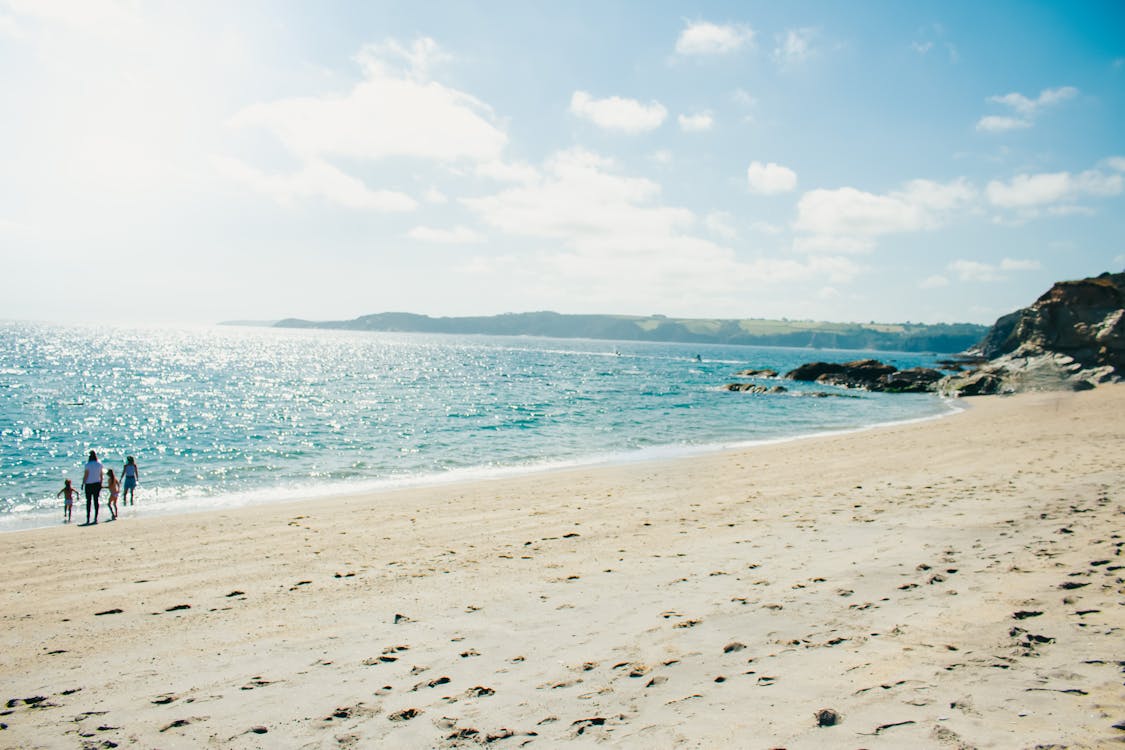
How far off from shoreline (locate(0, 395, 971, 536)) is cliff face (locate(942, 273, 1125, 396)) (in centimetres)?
3751

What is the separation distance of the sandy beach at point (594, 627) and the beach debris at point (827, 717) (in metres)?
0.02

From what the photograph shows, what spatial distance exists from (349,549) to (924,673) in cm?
982

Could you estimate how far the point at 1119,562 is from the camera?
7.80 meters

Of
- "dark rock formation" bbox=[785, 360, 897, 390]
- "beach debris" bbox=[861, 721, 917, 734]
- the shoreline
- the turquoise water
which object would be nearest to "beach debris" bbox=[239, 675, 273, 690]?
"beach debris" bbox=[861, 721, 917, 734]

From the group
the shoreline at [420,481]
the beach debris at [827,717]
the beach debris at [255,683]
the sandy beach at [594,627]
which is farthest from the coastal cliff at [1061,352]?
the beach debris at [255,683]

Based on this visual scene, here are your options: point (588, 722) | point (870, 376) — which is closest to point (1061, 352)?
point (870, 376)

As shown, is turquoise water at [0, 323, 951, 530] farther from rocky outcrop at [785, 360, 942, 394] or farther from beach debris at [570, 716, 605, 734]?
beach debris at [570, 716, 605, 734]

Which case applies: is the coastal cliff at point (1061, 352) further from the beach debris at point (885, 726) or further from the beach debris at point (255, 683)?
the beach debris at point (255, 683)

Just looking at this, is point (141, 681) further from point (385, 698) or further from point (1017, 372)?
point (1017, 372)

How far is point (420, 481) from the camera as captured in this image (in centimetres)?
2166

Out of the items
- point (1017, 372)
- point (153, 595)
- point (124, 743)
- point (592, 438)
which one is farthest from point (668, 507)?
point (1017, 372)

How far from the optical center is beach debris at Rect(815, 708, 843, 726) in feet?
14.8

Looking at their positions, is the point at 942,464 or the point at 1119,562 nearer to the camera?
the point at 1119,562

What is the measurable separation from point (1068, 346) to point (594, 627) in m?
70.3
